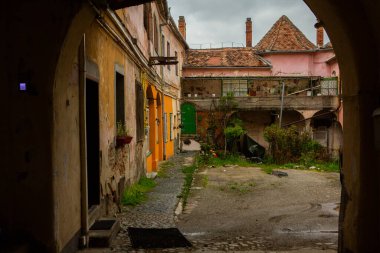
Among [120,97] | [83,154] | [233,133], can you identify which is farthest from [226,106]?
[83,154]

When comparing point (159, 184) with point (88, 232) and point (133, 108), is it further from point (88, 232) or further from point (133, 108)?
point (88, 232)

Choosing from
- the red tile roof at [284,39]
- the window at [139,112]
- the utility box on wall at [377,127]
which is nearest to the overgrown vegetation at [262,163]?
the window at [139,112]

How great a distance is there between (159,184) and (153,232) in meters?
4.90

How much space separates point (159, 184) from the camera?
11.2m

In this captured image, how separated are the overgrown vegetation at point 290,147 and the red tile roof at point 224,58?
11.7m

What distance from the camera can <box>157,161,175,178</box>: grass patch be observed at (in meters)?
13.1

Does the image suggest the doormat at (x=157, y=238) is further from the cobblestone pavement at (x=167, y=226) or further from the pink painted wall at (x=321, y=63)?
the pink painted wall at (x=321, y=63)

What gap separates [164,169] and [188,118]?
394 inches

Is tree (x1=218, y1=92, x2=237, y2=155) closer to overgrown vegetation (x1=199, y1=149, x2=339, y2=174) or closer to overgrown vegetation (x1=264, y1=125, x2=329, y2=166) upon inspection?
overgrown vegetation (x1=199, y1=149, x2=339, y2=174)

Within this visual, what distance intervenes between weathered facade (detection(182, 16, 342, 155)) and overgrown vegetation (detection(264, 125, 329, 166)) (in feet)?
9.83

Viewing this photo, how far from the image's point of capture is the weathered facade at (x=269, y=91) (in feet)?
74.6

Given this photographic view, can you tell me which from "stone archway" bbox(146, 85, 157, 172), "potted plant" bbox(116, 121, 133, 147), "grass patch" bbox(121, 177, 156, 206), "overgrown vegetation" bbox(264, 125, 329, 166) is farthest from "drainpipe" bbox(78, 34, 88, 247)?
"overgrown vegetation" bbox(264, 125, 329, 166)

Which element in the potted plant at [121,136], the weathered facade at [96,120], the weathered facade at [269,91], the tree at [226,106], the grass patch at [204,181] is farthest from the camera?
the weathered facade at [269,91]

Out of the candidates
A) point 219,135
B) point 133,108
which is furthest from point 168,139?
point 133,108
